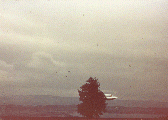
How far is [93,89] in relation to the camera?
54.6 meters

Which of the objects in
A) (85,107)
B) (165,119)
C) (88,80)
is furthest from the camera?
(88,80)

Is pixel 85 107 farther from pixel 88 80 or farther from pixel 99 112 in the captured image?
pixel 88 80

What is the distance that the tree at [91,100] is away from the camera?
52.2 m

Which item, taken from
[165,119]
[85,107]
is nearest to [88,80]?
[85,107]

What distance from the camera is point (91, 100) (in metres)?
52.8

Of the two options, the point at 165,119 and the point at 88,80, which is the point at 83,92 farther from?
the point at 165,119

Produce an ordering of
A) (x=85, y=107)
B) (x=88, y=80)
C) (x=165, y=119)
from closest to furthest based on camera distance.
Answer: (x=165, y=119), (x=85, y=107), (x=88, y=80)

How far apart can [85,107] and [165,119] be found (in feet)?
78.6

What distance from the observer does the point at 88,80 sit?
5619 centimetres

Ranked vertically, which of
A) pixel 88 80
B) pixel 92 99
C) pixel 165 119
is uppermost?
pixel 88 80

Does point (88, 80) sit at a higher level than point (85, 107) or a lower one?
higher

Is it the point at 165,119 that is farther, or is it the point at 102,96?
the point at 102,96

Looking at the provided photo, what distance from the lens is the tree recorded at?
2055 inches

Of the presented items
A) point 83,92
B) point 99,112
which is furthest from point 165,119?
point 83,92
